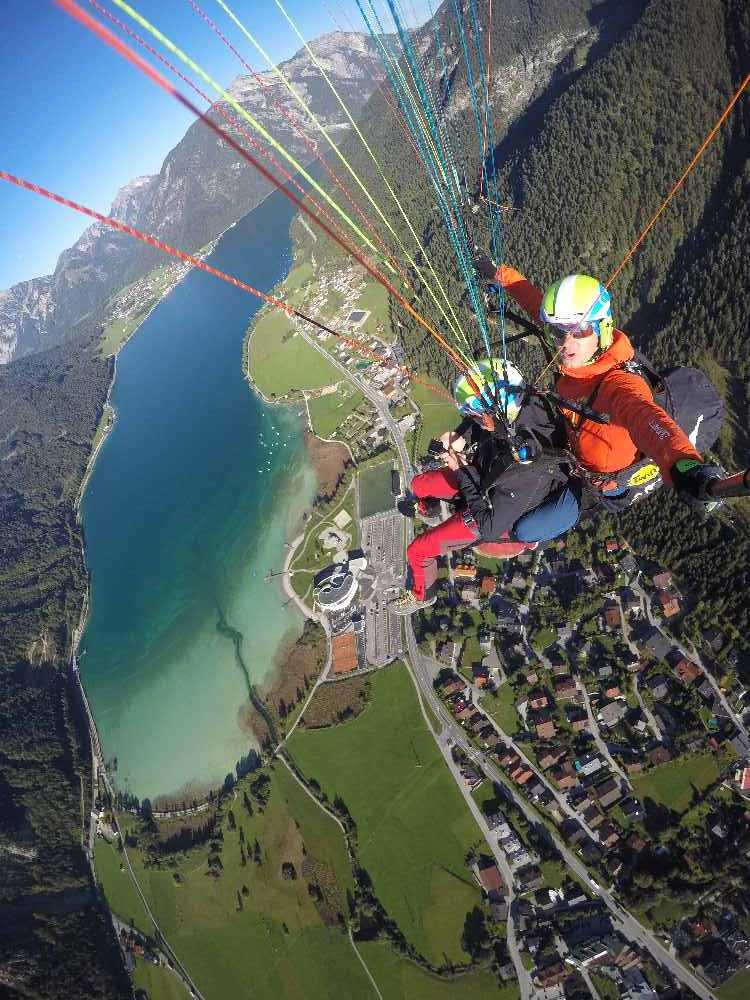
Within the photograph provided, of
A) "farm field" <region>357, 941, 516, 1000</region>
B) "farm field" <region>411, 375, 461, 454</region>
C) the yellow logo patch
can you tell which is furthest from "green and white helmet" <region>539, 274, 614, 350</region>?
"farm field" <region>411, 375, 461, 454</region>

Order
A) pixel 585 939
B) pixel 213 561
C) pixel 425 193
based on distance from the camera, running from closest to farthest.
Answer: pixel 585 939
pixel 213 561
pixel 425 193

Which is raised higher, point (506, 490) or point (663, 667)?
point (506, 490)

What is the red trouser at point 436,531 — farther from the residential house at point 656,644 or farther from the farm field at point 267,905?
the farm field at point 267,905

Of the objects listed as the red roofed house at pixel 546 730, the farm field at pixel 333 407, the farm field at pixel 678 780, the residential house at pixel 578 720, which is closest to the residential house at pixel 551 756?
the red roofed house at pixel 546 730

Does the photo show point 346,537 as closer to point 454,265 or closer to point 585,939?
point 585,939

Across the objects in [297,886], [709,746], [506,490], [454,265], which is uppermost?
[506,490]

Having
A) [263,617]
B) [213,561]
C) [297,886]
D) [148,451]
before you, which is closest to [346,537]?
[263,617]
